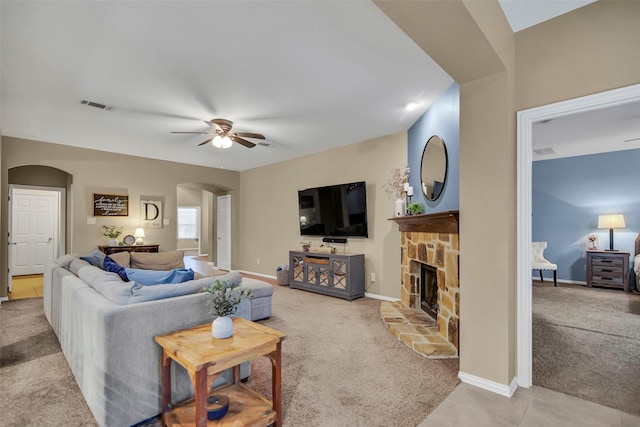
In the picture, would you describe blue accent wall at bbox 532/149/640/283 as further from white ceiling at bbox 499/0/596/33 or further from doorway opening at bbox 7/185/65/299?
doorway opening at bbox 7/185/65/299

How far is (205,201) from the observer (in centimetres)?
1048

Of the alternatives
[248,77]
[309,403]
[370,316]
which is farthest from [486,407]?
[248,77]

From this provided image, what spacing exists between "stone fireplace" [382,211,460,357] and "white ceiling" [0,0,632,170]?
1.41 meters

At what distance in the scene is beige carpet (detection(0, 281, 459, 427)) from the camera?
1.93 meters

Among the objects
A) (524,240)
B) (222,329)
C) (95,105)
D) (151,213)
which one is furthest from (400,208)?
(151,213)

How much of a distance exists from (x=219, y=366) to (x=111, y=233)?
541 cm

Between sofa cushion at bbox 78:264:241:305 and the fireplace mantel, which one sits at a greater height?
the fireplace mantel

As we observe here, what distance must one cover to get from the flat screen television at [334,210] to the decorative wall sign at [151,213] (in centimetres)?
299

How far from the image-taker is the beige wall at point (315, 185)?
4.77 m

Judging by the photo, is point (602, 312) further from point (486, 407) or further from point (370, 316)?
point (486, 407)

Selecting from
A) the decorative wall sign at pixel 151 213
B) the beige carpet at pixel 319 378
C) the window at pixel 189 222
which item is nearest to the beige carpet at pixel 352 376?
the beige carpet at pixel 319 378

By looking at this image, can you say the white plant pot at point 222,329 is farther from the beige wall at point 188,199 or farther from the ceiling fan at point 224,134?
the beige wall at point 188,199

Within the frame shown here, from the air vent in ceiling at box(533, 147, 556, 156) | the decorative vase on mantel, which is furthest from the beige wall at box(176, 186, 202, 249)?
the air vent in ceiling at box(533, 147, 556, 156)

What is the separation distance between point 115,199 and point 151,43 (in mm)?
4467
